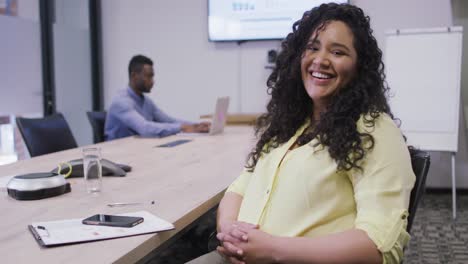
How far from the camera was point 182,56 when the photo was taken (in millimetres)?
4980

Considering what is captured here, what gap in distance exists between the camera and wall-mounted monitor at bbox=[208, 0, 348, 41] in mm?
4555

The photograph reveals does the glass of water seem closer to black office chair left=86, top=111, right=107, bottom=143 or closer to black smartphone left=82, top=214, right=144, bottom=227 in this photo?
black smartphone left=82, top=214, right=144, bottom=227

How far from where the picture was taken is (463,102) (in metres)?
4.21

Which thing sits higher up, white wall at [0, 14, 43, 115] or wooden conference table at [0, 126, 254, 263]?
white wall at [0, 14, 43, 115]

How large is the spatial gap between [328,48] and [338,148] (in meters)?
0.30

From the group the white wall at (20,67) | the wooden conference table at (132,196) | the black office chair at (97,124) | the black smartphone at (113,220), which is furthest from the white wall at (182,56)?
the black smartphone at (113,220)

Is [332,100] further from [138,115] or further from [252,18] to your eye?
[252,18]

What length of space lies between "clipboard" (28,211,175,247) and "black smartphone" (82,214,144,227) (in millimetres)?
12

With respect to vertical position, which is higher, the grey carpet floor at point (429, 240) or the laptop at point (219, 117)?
the laptop at point (219, 117)

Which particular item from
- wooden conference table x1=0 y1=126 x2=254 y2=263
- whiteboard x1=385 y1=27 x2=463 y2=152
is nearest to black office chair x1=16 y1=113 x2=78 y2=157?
wooden conference table x1=0 y1=126 x2=254 y2=263

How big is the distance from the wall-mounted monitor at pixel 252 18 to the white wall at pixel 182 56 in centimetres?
12

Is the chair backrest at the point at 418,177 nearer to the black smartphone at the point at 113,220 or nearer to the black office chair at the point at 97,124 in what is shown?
the black smartphone at the point at 113,220

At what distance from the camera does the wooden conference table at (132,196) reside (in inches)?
38.2

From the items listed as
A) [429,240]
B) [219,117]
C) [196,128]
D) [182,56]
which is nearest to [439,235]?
[429,240]
